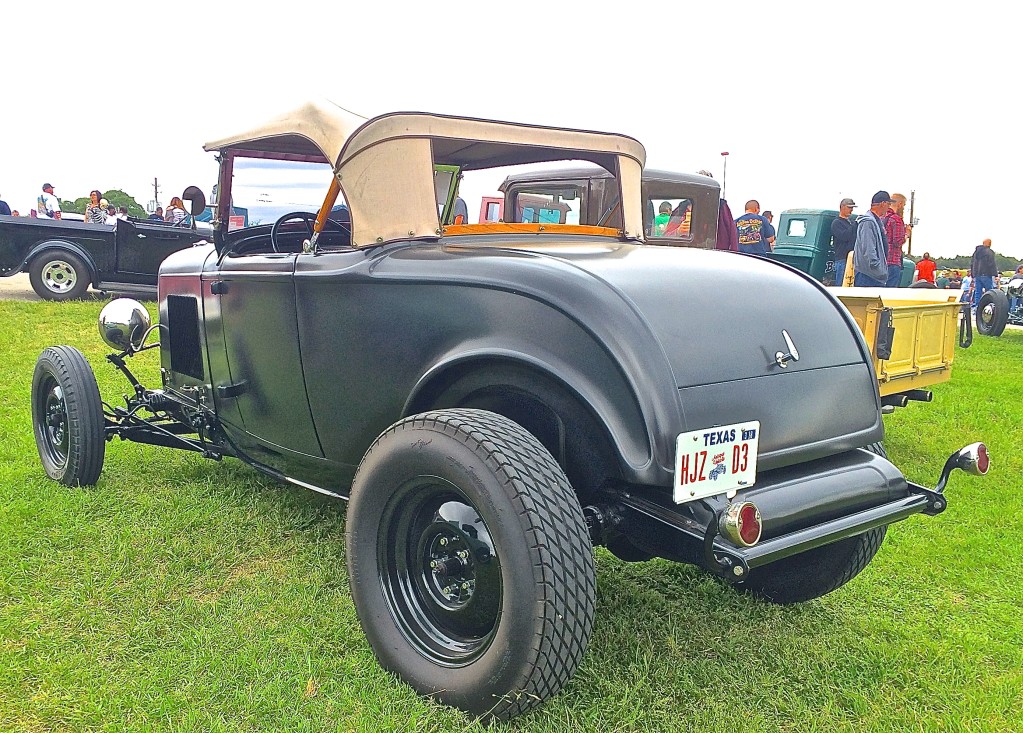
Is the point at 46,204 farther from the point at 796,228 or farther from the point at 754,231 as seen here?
the point at 796,228

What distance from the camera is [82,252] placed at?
36.8 feet

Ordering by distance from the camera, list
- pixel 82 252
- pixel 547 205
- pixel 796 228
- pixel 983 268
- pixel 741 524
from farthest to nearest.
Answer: pixel 983 268 < pixel 796 228 < pixel 82 252 < pixel 547 205 < pixel 741 524

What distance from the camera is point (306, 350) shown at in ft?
9.92

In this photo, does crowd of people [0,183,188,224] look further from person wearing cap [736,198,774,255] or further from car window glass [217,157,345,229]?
car window glass [217,157,345,229]

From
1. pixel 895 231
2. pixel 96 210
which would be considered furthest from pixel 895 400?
pixel 96 210

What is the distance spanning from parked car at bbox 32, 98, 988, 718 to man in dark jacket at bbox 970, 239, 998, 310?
12597 mm

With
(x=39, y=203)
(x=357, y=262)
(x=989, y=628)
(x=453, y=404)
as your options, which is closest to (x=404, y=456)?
(x=453, y=404)

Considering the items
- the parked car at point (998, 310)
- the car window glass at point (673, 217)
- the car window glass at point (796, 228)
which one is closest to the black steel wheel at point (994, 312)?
the parked car at point (998, 310)

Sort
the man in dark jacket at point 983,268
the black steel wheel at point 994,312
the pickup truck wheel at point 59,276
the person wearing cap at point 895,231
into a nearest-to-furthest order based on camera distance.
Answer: the person wearing cap at point 895,231
the pickup truck wheel at point 59,276
the black steel wheel at point 994,312
the man in dark jacket at point 983,268

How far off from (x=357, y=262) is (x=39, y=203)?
15.1 metres

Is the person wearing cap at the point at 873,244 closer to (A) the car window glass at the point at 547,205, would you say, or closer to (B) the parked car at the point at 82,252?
(A) the car window glass at the point at 547,205

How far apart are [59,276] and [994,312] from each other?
519 inches

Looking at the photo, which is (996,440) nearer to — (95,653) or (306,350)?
(306,350)

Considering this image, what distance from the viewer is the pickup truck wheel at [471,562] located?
1.99m
